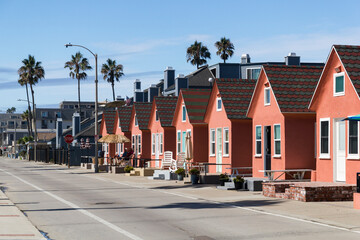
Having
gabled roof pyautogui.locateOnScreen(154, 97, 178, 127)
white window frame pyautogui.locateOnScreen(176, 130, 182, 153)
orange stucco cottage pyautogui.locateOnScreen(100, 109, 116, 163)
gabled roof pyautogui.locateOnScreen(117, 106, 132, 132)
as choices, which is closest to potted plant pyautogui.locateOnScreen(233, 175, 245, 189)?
white window frame pyautogui.locateOnScreen(176, 130, 182, 153)

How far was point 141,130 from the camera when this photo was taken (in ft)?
171

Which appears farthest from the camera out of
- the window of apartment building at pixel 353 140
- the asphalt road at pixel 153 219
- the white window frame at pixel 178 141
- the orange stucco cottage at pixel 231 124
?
the white window frame at pixel 178 141

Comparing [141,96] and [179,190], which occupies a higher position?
[141,96]

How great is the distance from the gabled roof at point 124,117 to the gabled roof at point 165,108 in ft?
31.0

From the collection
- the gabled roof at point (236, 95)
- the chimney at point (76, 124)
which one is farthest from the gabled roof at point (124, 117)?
the chimney at point (76, 124)

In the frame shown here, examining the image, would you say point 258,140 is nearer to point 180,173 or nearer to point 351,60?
point 180,173

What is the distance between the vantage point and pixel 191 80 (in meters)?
64.4

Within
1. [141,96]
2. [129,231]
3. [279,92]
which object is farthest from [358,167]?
[141,96]

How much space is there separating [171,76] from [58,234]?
169ft

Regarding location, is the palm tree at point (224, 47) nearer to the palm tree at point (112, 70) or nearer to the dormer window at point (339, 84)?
the palm tree at point (112, 70)

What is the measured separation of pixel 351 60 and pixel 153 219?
38.3 feet

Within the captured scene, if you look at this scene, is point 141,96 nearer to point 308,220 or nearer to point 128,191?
point 128,191

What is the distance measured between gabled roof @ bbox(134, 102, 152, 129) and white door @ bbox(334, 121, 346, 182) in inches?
1135

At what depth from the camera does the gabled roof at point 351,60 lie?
913 inches
